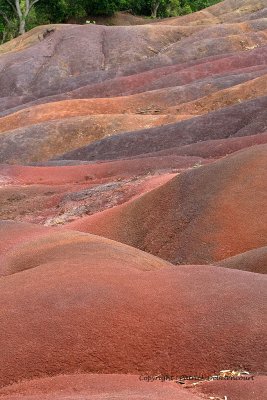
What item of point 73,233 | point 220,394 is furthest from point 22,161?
point 220,394

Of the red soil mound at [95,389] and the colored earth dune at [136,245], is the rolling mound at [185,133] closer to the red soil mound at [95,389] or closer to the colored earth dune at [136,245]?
the colored earth dune at [136,245]

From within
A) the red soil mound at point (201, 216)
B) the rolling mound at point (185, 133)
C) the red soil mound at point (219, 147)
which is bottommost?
the rolling mound at point (185, 133)

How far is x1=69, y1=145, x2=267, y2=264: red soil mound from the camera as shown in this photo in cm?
1606

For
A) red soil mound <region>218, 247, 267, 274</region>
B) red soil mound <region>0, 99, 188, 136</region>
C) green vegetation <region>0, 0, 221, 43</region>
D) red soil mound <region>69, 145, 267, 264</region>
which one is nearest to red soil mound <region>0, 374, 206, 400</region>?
red soil mound <region>218, 247, 267, 274</region>

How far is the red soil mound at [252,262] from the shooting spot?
11.8m

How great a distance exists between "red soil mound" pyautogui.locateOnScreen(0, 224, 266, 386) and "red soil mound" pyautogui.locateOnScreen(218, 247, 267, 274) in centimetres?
209

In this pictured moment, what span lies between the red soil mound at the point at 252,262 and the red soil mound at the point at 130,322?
209cm

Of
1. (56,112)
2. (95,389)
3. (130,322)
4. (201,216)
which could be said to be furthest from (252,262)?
(56,112)

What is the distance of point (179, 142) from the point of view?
32.9 meters

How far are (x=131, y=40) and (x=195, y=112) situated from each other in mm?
25359

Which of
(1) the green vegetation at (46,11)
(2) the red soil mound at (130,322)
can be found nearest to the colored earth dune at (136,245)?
(2) the red soil mound at (130,322)

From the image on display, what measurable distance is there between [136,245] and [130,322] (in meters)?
9.82

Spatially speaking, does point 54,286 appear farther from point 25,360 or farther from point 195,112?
point 195,112

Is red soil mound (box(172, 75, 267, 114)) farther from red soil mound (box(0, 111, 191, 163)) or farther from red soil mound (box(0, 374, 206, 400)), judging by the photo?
red soil mound (box(0, 374, 206, 400))
